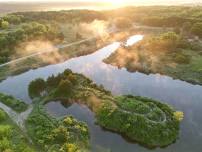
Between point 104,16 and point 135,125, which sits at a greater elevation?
point 135,125

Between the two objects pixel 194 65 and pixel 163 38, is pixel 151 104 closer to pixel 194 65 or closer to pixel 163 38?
pixel 194 65

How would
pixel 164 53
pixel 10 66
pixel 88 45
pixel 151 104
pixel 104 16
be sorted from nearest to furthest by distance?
pixel 151 104, pixel 10 66, pixel 164 53, pixel 88 45, pixel 104 16

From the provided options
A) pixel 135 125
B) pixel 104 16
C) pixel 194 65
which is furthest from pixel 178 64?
pixel 104 16

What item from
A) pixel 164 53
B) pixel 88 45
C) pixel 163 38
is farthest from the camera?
pixel 88 45

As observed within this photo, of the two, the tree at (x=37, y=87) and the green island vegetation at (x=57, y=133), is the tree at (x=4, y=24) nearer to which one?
the tree at (x=37, y=87)

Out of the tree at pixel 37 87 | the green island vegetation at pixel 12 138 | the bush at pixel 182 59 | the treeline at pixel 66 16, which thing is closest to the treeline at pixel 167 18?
the treeline at pixel 66 16

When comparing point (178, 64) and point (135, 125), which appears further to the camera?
point (178, 64)

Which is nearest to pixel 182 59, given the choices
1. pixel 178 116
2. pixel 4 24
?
pixel 178 116

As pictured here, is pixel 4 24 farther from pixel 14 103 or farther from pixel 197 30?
pixel 14 103
